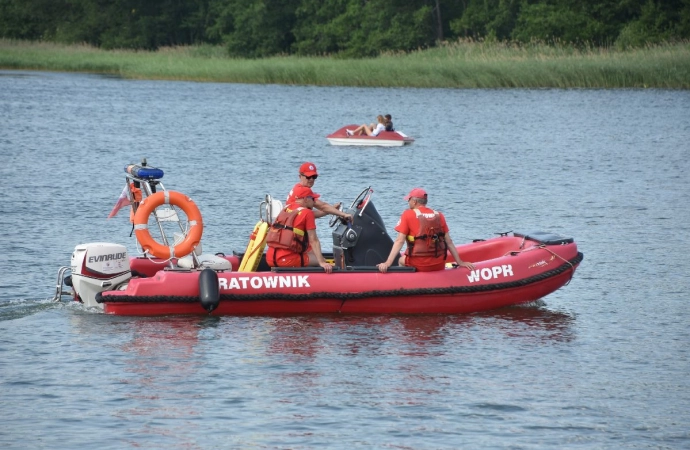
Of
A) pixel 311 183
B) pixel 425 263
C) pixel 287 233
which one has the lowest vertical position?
pixel 425 263

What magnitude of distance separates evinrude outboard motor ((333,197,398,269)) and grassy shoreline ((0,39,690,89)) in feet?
107

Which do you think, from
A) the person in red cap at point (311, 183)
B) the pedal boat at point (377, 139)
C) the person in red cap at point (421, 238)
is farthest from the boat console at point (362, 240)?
the pedal boat at point (377, 139)

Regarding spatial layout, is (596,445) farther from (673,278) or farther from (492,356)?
(673,278)

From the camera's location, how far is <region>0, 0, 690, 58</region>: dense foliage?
2267 inches

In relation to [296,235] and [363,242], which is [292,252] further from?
[363,242]

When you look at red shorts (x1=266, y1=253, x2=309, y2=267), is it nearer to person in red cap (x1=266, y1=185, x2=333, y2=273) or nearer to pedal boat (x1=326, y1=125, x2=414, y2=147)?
person in red cap (x1=266, y1=185, x2=333, y2=273)

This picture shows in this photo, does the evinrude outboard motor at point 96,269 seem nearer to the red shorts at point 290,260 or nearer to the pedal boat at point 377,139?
the red shorts at point 290,260

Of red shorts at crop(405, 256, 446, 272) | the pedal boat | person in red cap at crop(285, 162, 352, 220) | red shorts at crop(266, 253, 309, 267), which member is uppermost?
person in red cap at crop(285, 162, 352, 220)

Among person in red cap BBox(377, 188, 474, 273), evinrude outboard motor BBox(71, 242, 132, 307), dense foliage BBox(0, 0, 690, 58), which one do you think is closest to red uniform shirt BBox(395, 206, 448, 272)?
person in red cap BBox(377, 188, 474, 273)

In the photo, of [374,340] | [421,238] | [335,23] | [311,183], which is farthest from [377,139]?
[335,23]

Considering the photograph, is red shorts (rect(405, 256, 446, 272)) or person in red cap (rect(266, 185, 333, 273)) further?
red shorts (rect(405, 256, 446, 272))

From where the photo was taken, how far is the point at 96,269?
12.1 meters

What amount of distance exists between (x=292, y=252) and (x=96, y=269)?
199 centimetres

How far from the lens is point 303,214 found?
1224 centimetres
